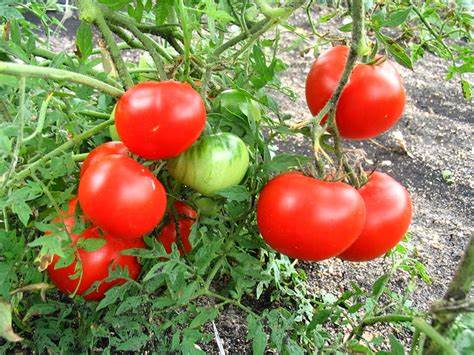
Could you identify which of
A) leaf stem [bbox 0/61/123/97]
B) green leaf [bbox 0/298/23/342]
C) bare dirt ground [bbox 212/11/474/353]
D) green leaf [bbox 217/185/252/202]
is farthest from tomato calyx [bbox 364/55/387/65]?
green leaf [bbox 0/298/23/342]

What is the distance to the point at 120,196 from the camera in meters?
0.78

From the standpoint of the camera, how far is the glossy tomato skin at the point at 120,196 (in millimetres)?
776

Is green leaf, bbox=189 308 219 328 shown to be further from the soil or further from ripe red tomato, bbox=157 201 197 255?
the soil

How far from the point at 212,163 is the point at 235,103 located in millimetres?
119

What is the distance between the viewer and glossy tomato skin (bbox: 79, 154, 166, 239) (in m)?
0.78

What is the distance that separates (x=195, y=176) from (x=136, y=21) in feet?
0.97

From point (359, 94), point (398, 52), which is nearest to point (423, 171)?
point (398, 52)

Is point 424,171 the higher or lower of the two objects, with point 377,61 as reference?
lower

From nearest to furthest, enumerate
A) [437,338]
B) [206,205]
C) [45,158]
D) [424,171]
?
[437,338]
[45,158]
[206,205]
[424,171]

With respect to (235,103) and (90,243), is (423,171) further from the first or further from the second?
(90,243)

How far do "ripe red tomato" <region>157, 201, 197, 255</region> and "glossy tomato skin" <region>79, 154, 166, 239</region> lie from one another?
0.47 ft

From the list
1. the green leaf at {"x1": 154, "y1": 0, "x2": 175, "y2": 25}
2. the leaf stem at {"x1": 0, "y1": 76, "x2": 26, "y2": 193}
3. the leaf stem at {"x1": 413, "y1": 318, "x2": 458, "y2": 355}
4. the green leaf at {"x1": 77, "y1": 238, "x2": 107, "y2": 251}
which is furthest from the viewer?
the green leaf at {"x1": 154, "y1": 0, "x2": 175, "y2": 25}

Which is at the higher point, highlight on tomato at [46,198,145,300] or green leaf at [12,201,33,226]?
green leaf at [12,201,33,226]

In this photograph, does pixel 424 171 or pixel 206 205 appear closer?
pixel 206 205
